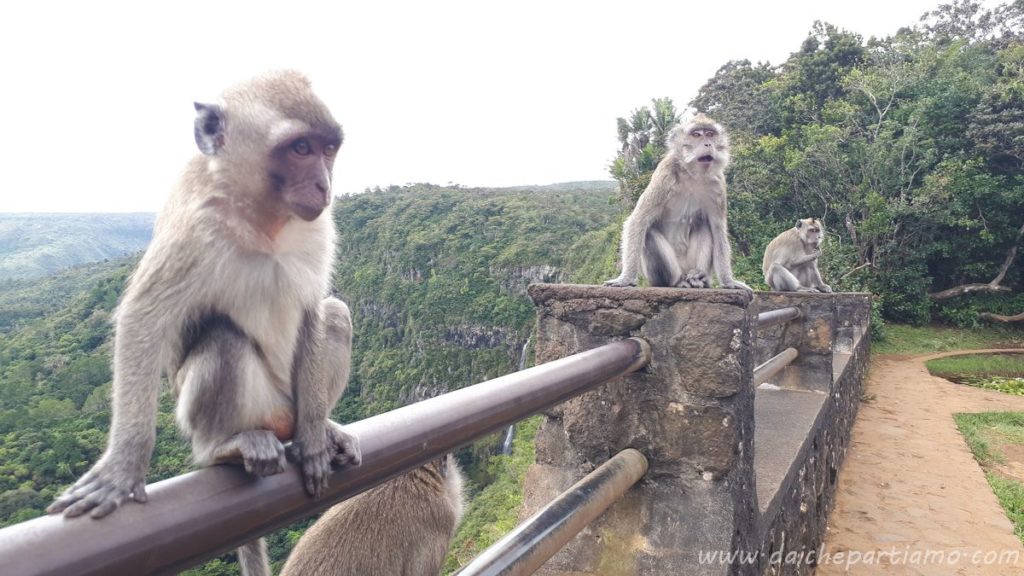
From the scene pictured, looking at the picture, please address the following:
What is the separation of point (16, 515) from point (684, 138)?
21.3 meters

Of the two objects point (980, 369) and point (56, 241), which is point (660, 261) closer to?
point (980, 369)

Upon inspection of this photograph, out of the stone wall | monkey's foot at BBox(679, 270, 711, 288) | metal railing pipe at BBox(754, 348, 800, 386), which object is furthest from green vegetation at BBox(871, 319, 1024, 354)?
the stone wall

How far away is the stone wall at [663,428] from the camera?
6.86 feet

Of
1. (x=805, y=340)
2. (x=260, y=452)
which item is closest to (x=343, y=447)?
(x=260, y=452)

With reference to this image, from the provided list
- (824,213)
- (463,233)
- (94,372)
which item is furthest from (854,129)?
(463,233)

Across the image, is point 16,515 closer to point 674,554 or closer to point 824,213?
point 674,554

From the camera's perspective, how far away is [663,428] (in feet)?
7.13

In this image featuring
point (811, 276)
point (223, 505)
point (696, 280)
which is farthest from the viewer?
point (811, 276)

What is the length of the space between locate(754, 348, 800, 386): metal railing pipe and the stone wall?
1.15m

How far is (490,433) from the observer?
1305 millimetres

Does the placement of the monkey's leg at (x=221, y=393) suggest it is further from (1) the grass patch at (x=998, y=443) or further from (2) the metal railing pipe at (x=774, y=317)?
(1) the grass patch at (x=998, y=443)

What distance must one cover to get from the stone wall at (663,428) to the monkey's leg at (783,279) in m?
7.86

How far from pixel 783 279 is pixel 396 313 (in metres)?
54.8

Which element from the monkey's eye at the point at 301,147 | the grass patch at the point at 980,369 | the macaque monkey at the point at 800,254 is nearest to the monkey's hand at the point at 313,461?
the monkey's eye at the point at 301,147
